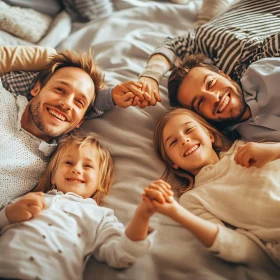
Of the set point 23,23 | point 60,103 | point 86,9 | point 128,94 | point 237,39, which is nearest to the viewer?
point 60,103

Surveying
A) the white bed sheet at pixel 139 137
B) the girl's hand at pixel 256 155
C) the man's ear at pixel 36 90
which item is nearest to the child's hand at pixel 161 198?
the white bed sheet at pixel 139 137

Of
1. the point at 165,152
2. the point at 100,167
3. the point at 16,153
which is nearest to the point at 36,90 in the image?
the point at 16,153

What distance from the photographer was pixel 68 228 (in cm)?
85

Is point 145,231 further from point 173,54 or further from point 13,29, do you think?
point 13,29

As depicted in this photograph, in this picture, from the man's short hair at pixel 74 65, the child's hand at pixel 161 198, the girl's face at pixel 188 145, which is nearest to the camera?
the child's hand at pixel 161 198

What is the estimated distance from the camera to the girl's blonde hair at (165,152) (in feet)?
3.51

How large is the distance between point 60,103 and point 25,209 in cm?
38

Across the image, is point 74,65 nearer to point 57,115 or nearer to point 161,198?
point 57,115

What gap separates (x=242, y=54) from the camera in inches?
50.6

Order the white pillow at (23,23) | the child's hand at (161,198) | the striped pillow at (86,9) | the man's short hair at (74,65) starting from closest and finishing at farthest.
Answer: the child's hand at (161,198)
the man's short hair at (74,65)
the white pillow at (23,23)
the striped pillow at (86,9)

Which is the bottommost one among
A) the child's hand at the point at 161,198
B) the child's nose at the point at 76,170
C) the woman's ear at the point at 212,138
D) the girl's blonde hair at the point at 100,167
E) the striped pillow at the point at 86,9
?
the girl's blonde hair at the point at 100,167

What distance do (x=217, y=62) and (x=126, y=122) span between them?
1.48 ft

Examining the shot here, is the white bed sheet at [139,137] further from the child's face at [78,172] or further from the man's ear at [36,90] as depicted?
the man's ear at [36,90]

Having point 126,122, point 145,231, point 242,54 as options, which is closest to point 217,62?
point 242,54
